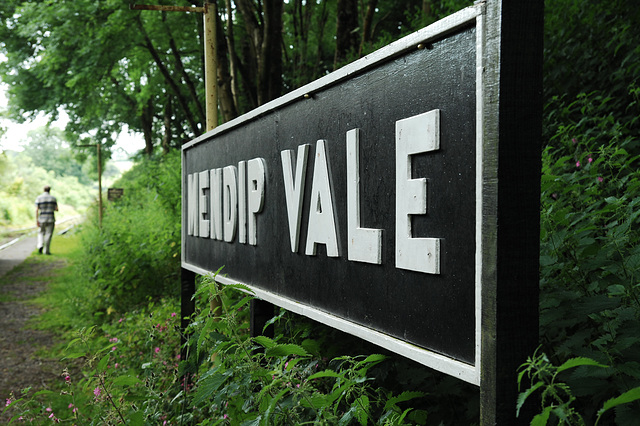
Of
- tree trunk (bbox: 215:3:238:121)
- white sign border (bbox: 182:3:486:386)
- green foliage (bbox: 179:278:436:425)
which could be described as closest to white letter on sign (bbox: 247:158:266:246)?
green foliage (bbox: 179:278:436:425)

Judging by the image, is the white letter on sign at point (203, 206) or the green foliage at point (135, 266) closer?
the white letter on sign at point (203, 206)

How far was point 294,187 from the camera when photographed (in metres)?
2.47

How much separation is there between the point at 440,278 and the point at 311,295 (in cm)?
89

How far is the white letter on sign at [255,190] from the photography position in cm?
282

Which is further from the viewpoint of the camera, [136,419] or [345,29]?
[345,29]

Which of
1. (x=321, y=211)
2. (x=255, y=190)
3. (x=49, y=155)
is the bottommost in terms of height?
(x=321, y=211)

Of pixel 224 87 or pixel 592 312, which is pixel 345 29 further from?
pixel 592 312

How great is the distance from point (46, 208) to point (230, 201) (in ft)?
47.8

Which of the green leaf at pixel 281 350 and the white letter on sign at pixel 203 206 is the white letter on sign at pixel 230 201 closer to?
the white letter on sign at pixel 203 206

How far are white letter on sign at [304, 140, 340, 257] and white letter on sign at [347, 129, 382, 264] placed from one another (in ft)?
0.46

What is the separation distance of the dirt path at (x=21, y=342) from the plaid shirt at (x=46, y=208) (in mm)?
4935

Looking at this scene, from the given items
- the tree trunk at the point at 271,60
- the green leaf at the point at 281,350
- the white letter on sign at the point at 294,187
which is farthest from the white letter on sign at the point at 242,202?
the tree trunk at the point at 271,60

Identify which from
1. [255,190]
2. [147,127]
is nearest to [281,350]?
[255,190]

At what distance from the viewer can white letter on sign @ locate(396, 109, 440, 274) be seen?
154 centimetres
